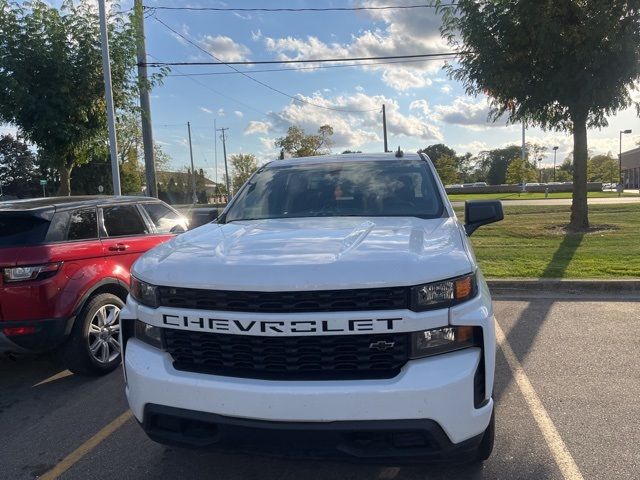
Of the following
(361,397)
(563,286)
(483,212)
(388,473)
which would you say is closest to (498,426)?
(388,473)

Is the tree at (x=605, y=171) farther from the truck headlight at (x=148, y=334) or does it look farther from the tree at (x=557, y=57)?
the truck headlight at (x=148, y=334)

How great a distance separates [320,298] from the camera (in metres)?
2.49

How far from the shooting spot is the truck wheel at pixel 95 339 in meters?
4.66

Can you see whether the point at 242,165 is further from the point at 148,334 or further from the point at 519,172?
the point at 148,334

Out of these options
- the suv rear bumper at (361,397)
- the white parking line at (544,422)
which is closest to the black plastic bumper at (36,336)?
the suv rear bumper at (361,397)

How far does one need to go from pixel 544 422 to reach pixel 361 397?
2031mm

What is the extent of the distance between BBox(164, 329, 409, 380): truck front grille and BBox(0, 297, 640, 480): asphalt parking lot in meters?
0.46

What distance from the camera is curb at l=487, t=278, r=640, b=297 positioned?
Result: 7.59 m

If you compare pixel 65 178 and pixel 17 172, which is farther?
pixel 17 172

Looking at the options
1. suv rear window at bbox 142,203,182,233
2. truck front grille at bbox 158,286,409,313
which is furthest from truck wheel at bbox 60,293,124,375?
truck front grille at bbox 158,286,409,313

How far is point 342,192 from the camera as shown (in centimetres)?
420

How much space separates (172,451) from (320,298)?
1.73m

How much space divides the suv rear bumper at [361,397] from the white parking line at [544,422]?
0.95 m

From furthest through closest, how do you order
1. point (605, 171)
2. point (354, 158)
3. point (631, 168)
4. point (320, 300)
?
point (605, 171) < point (631, 168) < point (354, 158) < point (320, 300)
